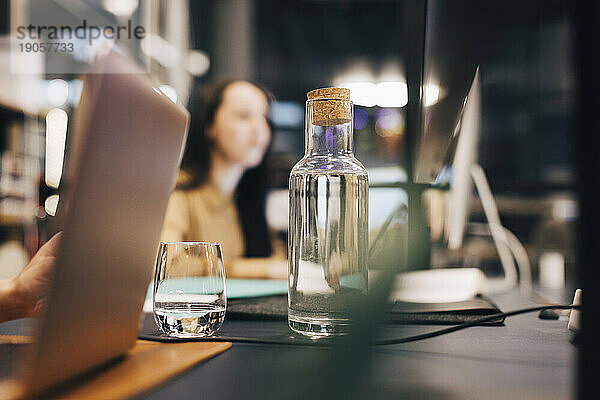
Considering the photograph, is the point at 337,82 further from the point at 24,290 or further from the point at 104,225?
the point at 104,225

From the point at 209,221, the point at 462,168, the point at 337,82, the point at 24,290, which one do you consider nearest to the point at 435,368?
the point at 24,290

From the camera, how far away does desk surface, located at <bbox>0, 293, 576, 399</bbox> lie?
0.31m

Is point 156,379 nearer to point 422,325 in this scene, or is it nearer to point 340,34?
point 422,325

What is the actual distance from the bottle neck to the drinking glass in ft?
0.48

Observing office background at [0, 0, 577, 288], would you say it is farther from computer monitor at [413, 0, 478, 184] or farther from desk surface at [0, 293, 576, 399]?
desk surface at [0, 293, 576, 399]

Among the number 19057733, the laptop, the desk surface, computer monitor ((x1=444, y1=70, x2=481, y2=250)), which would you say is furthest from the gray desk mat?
the number 19057733

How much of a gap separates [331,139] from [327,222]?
8 centimetres

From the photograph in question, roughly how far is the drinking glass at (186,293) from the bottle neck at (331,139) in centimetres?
15

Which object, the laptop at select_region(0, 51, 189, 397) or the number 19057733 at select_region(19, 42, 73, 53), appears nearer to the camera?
the laptop at select_region(0, 51, 189, 397)

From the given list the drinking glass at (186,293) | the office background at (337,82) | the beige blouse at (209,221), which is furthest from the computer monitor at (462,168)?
the beige blouse at (209,221)

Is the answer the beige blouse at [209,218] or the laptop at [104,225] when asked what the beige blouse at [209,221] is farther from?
the laptop at [104,225]

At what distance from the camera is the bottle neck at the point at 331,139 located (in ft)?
1.68

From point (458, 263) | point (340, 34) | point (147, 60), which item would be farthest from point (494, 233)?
point (340, 34)

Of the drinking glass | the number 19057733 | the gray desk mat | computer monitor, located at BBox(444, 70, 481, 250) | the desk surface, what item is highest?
the number 19057733
